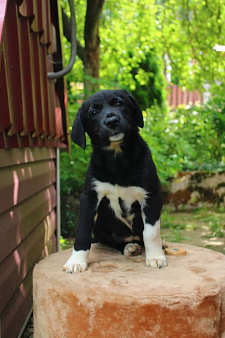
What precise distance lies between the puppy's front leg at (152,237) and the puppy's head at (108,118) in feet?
1.73

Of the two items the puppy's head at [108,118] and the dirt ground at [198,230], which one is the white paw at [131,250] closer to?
the puppy's head at [108,118]

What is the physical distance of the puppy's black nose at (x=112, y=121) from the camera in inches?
104

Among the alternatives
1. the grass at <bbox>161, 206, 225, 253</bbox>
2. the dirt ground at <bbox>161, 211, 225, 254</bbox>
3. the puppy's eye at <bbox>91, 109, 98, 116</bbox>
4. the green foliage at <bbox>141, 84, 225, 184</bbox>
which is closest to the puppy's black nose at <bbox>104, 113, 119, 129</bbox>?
the puppy's eye at <bbox>91, 109, 98, 116</bbox>

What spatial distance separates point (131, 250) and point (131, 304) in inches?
33.9

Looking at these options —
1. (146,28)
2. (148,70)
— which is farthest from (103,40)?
(148,70)

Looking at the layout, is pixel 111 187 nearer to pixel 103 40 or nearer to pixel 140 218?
pixel 140 218

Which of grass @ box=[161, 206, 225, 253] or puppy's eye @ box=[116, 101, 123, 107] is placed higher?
puppy's eye @ box=[116, 101, 123, 107]

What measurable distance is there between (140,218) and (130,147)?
53 cm

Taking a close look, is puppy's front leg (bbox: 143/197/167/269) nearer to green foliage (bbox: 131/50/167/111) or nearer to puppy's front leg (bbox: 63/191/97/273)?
puppy's front leg (bbox: 63/191/97/273)

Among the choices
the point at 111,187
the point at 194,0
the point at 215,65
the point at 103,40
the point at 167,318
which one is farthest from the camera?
the point at 103,40

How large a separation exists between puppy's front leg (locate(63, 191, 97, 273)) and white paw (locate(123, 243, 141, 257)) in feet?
1.40

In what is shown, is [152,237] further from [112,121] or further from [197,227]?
[197,227]

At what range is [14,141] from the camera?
10.2 feet

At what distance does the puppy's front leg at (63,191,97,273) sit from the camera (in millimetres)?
2744
